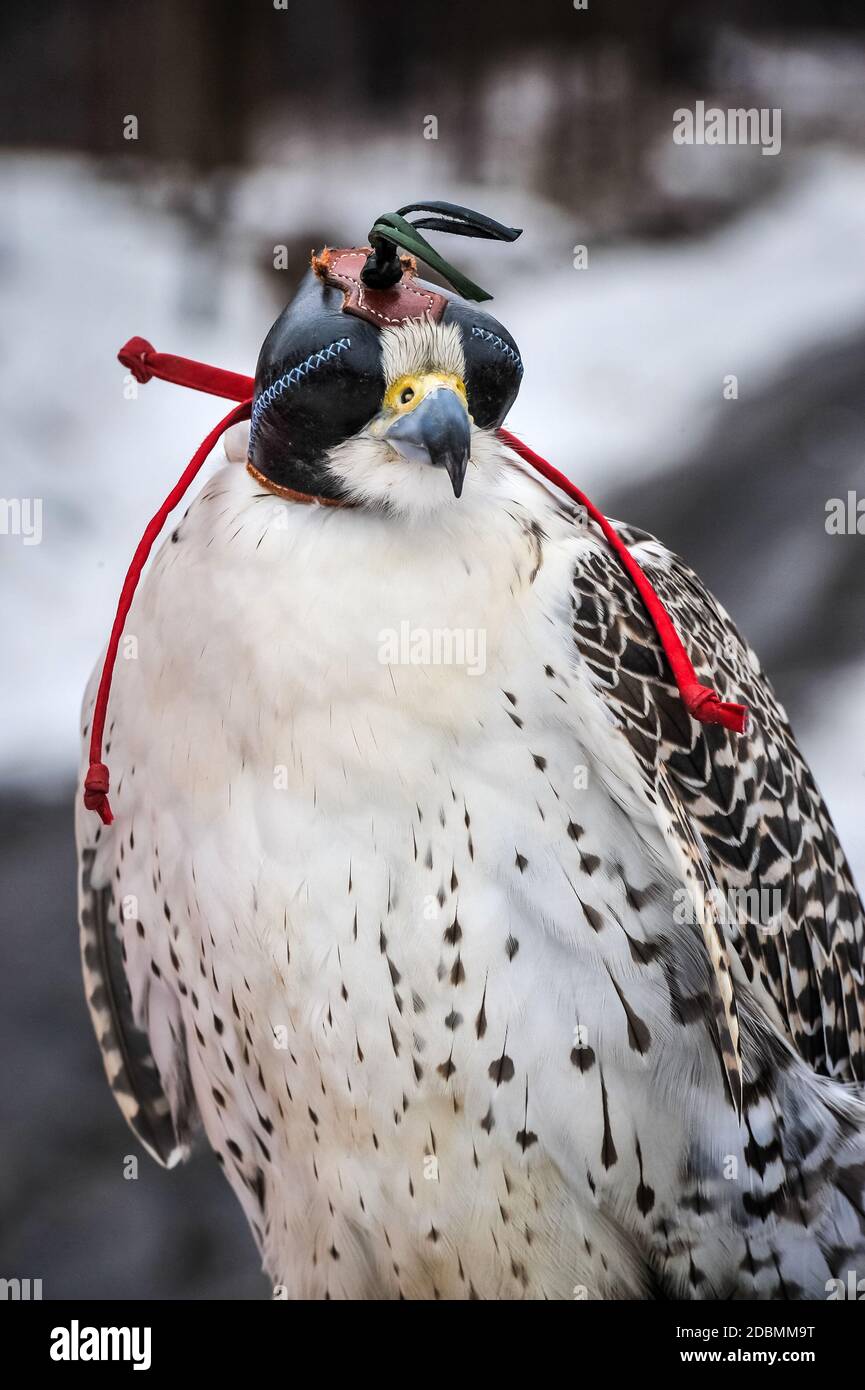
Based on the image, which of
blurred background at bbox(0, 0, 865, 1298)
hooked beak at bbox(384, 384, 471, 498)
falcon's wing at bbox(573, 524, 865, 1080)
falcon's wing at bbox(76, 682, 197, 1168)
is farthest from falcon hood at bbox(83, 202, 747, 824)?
blurred background at bbox(0, 0, 865, 1298)

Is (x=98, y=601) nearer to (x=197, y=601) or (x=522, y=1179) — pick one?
(x=197, y=601)

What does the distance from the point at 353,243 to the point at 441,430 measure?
35.5 inches

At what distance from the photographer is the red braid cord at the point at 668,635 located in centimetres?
104

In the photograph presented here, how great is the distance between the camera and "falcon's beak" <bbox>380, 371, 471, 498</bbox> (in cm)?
91

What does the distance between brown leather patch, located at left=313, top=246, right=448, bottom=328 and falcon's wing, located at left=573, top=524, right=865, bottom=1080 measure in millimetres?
287

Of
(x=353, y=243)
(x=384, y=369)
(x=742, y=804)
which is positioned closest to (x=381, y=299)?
(x=384, y=369)

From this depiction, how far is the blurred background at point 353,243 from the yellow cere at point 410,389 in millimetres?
841

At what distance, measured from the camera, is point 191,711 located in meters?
1.12

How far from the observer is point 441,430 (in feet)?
3.00

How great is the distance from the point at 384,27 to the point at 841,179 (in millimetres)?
616

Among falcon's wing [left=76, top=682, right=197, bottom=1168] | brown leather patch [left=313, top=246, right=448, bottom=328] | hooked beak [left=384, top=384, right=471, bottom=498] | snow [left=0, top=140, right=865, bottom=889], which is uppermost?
snow [left=0, top=140, right=865, bottom=889]

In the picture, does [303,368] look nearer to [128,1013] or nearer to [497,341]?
[497,341]

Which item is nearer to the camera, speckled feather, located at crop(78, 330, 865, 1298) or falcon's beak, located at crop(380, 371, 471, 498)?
falcon's beak, located at crop(380, 371, 471, 498)

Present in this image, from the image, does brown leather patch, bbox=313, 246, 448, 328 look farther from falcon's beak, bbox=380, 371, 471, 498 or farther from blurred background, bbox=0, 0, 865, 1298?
blurred background, bbox=0, 0, 865, 1298
